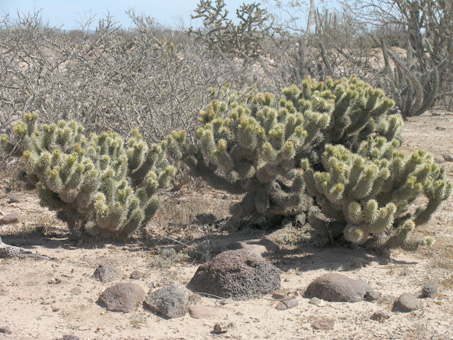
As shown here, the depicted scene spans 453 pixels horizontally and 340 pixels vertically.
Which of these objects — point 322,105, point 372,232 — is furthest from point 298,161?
point 372,232

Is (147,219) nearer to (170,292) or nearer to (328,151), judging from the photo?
(170,292)

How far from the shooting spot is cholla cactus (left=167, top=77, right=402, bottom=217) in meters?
4.52

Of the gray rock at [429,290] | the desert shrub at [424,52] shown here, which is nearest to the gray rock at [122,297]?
the gray rock at [429,290]

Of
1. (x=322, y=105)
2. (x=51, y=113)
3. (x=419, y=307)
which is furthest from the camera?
(x=51, y=113)

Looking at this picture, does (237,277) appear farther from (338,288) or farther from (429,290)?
(429,290)

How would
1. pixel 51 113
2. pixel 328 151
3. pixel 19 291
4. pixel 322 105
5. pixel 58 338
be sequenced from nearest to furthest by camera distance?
pixel 58 338 < pixel 19 291 < pixel 328 151 < pixel 322 105 < pixel 51 113

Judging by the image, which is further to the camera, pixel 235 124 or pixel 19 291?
pixel 235 124

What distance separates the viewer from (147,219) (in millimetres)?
4910

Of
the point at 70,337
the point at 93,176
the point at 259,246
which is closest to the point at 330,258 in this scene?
the point at 259,246

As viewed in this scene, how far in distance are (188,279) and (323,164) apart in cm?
142

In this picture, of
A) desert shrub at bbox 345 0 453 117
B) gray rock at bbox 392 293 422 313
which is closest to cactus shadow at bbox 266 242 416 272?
gray rock at bbox 392 293 422 313

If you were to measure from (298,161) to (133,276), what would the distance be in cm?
188

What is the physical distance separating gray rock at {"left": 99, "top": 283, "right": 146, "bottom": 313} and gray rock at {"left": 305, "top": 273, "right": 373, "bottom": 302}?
115 cm

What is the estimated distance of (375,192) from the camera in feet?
14.1
